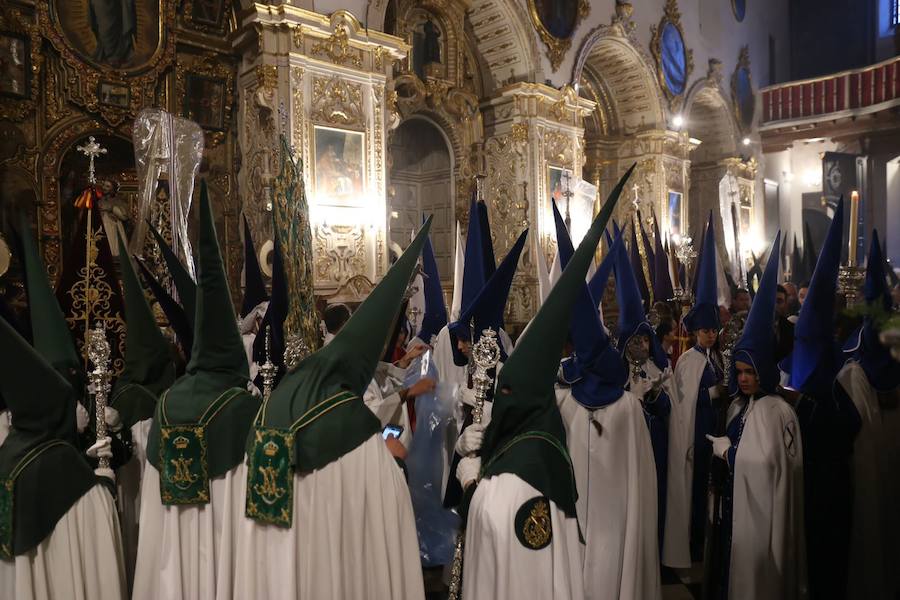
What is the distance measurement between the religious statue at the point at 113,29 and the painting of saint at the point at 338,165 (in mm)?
2656

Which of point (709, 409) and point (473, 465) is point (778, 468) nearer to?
point (709, 409)

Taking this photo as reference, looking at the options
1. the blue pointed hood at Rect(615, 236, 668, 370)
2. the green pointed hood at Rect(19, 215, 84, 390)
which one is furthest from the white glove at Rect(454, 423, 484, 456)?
the blue pointed hood at Rect(615, 236, 668, 370)

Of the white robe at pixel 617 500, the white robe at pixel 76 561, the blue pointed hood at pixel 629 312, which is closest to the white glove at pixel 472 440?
the white robe at pixel 617 500

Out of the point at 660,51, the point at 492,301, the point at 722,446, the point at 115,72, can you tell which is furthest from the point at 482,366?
the point at 660,51

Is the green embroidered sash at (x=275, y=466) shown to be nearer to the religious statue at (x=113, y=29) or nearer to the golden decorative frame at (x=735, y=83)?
the religious statue at (x=113, y=29)

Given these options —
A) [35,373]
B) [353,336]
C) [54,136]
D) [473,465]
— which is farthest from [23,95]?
[473,465]

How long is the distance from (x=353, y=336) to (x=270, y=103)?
24.0 feet

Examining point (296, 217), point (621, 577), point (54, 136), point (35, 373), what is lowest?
point (621, 577)

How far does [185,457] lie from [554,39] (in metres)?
12.3

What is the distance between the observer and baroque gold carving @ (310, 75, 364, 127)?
31.4ft

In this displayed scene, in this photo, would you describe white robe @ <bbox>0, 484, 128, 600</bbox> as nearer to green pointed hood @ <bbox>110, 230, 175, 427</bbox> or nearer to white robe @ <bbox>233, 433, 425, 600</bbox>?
white robe @ <bbox>233, 433, 425, 600</bbox>

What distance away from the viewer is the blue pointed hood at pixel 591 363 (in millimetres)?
3699

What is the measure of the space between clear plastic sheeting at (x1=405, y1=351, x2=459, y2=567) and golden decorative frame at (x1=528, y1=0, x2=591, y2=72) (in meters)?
10.3

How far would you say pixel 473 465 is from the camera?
275 cm
